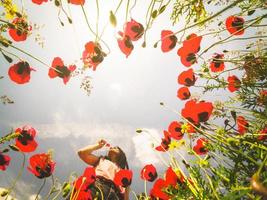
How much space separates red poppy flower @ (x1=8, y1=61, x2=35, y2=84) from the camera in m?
1.76

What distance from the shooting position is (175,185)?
66.7 inches

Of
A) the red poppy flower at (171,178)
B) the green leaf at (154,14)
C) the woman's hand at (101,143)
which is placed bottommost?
the red poppy flower at (171,178)

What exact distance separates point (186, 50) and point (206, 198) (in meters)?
1.14

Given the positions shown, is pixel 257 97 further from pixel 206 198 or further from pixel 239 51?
pixel 206 198

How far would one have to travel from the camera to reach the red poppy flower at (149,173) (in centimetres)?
258

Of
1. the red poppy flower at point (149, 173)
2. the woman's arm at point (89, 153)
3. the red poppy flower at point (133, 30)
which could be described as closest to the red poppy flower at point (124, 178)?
the red poppy flower at point (149, 173)

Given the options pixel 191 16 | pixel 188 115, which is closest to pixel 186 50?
→ pixel 191 16

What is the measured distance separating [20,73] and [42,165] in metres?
0.89

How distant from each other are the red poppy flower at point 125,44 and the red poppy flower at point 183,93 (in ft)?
3.70

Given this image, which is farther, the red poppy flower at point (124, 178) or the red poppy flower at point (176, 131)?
the red poppy flower at point (124, 178)

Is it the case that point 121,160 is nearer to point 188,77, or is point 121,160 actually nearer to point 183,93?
point 183,93

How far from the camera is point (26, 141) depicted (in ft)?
7.10

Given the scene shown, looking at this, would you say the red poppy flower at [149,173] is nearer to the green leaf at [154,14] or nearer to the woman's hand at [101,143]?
the woman's hand at [101,143]

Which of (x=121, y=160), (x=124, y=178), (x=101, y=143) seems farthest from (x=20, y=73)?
(x=121, y=160)
